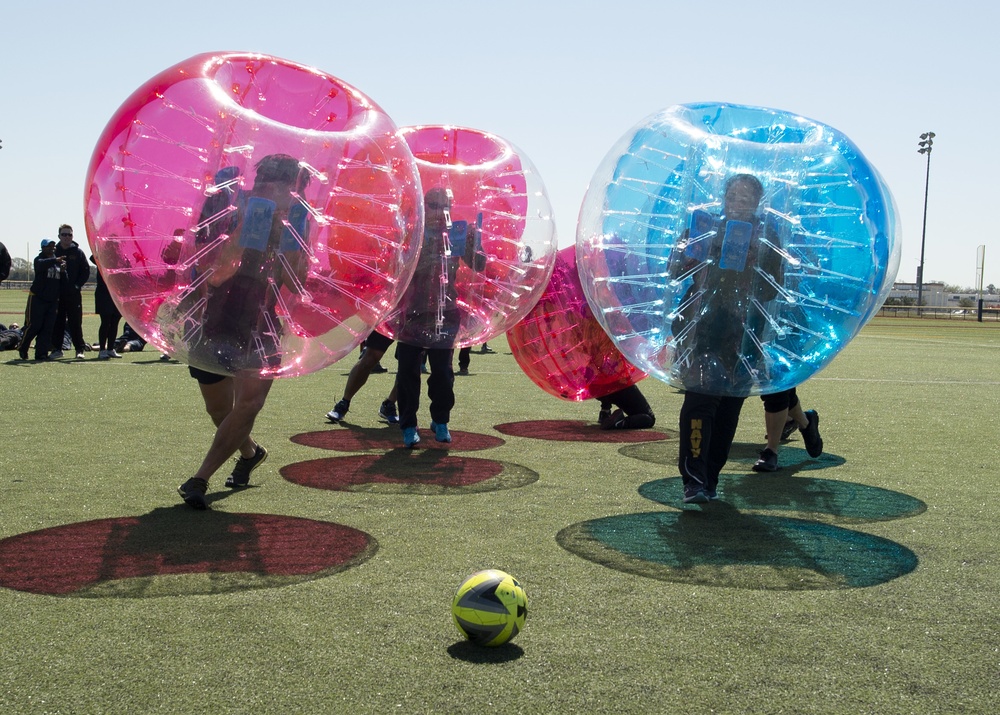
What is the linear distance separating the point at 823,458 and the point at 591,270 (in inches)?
145

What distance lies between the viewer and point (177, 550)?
4906mm

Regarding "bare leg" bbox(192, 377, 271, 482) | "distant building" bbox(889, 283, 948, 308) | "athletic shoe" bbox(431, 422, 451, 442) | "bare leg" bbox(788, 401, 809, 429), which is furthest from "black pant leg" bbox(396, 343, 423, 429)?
"distant building" bbox(889, 283, 948, 308)

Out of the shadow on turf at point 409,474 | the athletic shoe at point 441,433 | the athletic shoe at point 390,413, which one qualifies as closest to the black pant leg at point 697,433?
the shadow on turf at point 409,474

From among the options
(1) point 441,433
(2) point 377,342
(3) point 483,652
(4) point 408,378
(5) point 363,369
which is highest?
(2) point 377,342

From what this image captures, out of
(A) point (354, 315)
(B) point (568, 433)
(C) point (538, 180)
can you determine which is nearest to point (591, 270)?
(A) point (354, 315)

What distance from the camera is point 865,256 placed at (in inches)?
201

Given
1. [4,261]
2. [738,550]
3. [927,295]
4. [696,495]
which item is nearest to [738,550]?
[738,550]

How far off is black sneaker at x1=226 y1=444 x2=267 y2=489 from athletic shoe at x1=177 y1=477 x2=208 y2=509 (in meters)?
0.77

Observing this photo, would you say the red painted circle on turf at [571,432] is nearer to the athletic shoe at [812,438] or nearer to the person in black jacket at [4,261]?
the athletic shoe at [812,438]

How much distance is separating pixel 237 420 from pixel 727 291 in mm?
2790

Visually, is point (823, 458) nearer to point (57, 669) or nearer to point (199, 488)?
point (199, 488)

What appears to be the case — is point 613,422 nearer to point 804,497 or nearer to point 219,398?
point 804,497

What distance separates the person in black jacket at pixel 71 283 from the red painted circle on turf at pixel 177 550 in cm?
1206

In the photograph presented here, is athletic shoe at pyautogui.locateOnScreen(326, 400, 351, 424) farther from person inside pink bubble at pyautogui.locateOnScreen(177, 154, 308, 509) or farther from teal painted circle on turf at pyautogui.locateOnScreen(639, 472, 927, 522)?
person inside pink bubble at pyautogui.locateOnScreen(177, 154, 308, 509)
